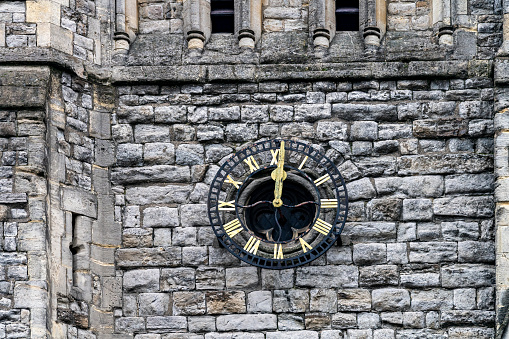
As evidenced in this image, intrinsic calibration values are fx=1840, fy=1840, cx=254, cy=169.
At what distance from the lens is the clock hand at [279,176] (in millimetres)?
19078

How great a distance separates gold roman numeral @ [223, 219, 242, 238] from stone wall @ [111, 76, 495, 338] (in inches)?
10.4

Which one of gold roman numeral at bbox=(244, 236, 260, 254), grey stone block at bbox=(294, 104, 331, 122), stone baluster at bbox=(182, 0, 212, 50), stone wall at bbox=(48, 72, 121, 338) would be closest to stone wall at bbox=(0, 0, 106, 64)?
stone wall at bbox=(48, 72, 121, 338)

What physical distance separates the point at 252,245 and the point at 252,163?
912mm

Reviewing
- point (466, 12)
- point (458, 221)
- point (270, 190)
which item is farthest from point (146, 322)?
point (466, 12)

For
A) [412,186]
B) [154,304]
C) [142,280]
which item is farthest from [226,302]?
[412,186]

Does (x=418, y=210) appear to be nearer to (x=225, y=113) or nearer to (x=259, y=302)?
(x=259, y=302)

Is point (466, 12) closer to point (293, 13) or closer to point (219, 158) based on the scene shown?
point (293, 13)

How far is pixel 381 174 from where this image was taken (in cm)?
1945

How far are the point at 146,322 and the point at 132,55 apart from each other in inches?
118

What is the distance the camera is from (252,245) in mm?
19078

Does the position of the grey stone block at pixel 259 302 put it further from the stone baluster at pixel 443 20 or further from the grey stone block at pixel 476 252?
the stone baluster at pixel 443 20

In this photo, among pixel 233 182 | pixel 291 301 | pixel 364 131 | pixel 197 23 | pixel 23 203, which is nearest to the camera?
pixel 23 203

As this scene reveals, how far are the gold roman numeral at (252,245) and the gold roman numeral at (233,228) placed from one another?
0.56 feet

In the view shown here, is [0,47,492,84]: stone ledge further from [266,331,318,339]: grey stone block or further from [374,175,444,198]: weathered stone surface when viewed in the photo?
[266,331,318,339]: grey stone block
